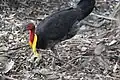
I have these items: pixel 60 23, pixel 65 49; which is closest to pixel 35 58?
pixel 65 49

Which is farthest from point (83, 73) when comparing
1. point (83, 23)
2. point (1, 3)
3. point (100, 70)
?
point (1, 3)

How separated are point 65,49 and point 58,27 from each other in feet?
1.34

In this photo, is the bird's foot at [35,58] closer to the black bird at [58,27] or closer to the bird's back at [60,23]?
the black bird at [58,27]

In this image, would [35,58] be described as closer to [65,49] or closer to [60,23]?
[65,49]

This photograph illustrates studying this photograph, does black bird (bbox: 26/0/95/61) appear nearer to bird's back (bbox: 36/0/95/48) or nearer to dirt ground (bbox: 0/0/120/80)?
bird's back (bbox: 36/0/95/48)

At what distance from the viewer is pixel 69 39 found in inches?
216

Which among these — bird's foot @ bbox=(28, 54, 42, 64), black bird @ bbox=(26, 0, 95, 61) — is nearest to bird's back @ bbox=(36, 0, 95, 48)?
black bird @ bbox=(26, 0, 95, 61)

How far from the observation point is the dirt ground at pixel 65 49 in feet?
15.2

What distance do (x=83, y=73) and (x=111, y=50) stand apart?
0.67m

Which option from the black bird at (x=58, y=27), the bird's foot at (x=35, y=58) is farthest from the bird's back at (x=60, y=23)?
the bird's foot at (x=35, y=58)

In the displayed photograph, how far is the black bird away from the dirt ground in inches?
9.5

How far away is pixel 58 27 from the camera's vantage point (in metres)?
5.05

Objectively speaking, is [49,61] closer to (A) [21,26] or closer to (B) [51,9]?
(A) [21,26]

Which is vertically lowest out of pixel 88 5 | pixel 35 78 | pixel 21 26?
pixel 35 78
